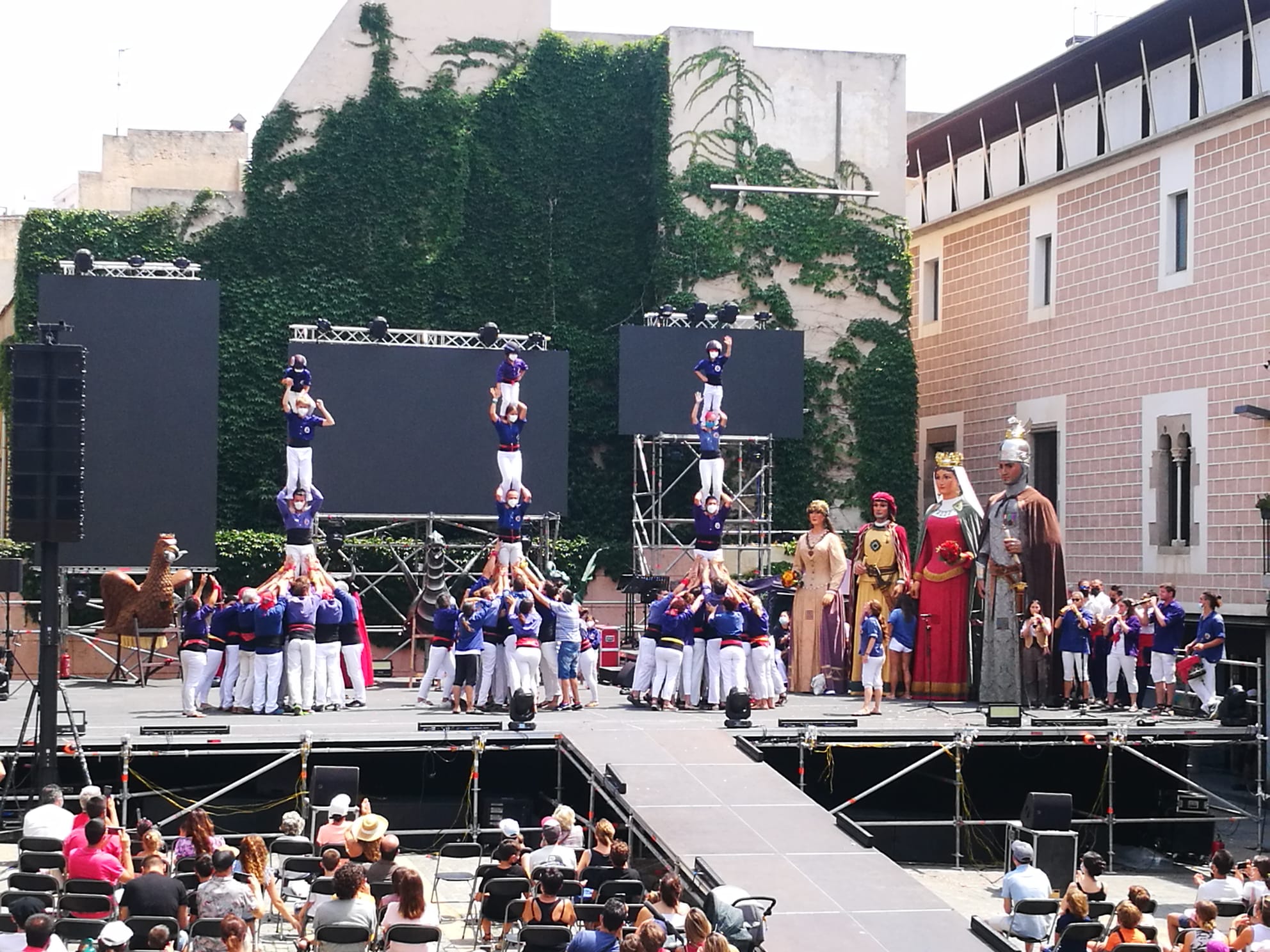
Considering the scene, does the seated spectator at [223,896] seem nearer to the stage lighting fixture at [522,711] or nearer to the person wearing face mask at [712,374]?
the stage lighting fixture at [522,711]

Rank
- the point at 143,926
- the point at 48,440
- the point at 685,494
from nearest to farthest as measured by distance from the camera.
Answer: the point at 143,926, the point at 48,440, the point at 685,494

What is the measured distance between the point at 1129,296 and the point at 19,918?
20.0m

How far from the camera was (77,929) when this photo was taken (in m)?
9.70

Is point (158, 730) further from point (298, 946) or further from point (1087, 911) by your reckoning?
point (1087, 911)

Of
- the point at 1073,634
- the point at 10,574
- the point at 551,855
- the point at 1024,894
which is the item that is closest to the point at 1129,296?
the point at 1073,634

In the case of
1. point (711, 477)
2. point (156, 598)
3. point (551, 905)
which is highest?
point (711, 477)

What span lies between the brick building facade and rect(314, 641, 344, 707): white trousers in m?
11.2

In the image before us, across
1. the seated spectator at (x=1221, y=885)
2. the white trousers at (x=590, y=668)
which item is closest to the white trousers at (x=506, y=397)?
the white trousers at (x=590, y=668)

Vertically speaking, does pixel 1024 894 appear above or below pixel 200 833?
below

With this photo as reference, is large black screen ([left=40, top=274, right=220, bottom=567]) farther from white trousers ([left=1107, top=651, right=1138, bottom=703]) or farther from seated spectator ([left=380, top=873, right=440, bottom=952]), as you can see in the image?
seated spectator ([left=380, top=873, right=440, bottom=952])

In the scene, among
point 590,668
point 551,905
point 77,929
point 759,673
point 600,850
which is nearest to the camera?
point 77,929

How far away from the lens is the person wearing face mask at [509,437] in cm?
1958

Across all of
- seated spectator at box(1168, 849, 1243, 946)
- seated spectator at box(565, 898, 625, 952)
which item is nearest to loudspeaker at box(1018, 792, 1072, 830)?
seated spectator at box(1168, 849, 1243, 946)

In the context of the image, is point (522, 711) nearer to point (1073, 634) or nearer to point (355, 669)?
point (355, 669)
